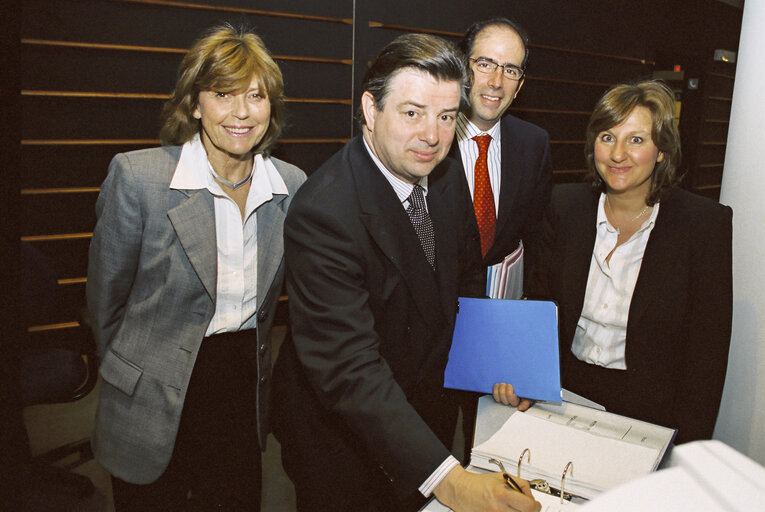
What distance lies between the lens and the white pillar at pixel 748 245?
1.45 m

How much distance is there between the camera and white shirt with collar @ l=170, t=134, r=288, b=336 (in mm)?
1685

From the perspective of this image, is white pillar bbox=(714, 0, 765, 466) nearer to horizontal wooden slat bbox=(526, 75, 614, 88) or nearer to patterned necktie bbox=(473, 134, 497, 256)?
patterned necktie bbox=(473, 134, 497, 256)

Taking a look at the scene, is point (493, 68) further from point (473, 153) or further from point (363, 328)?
point (363, 328)

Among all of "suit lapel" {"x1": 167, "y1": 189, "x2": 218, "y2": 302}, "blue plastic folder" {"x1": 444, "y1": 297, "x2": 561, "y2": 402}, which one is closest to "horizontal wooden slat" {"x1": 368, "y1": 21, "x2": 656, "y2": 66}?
"suit lapel" {"x1": 167, "y1": 189, "x2": 218, "y2": 302}

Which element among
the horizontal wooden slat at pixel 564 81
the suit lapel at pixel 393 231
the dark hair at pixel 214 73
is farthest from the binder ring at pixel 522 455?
the horizontal wooden slat at pixel 564 81

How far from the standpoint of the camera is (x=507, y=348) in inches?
55.6

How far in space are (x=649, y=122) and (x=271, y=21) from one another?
3.00 m

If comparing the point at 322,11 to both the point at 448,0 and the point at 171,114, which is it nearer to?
the point at 448,0

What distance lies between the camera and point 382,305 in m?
1.32

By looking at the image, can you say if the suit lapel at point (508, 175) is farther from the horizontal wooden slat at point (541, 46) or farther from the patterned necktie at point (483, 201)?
the horizontal wooden slat at point (541, 46)

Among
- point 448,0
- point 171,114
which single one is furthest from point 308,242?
point 448,0

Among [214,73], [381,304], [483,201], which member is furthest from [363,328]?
[483,201]

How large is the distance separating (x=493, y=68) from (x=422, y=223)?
3.17 feet

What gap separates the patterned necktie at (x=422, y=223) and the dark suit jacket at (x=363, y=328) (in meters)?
0.02
